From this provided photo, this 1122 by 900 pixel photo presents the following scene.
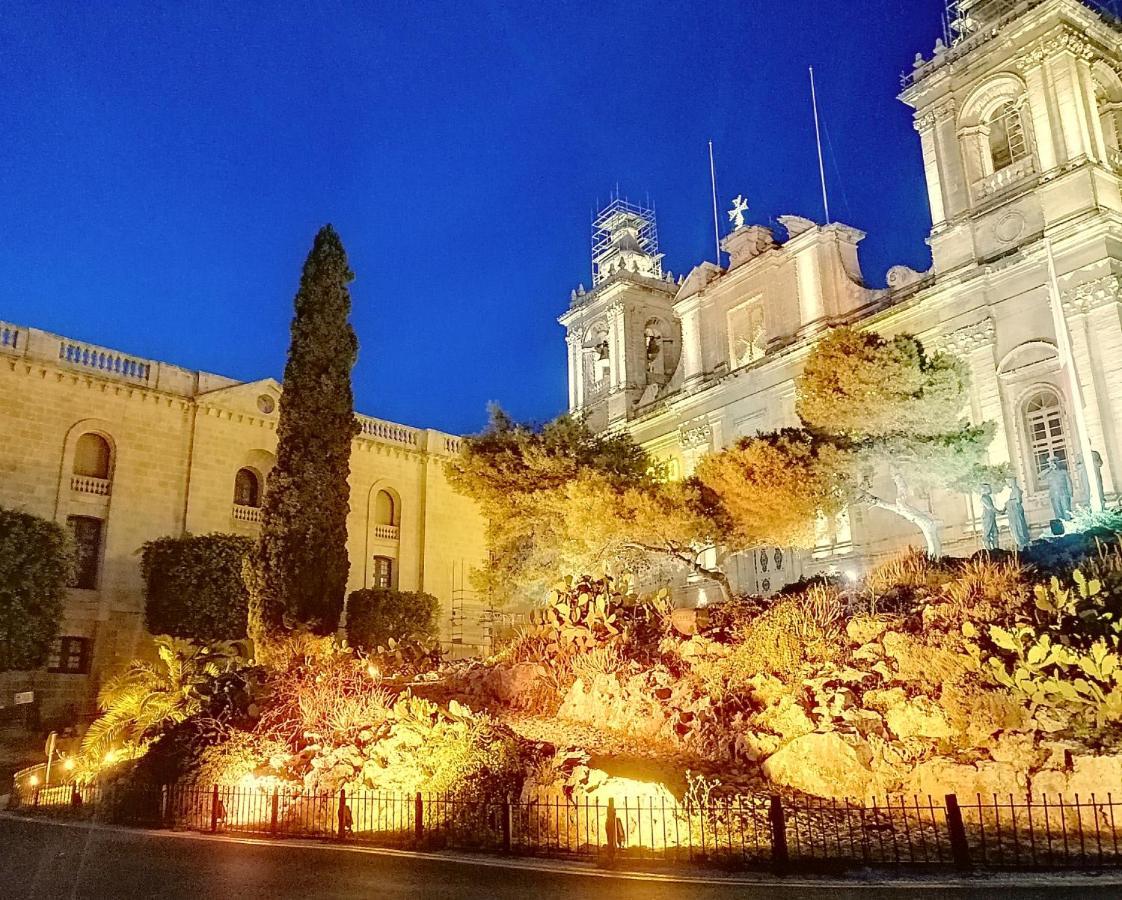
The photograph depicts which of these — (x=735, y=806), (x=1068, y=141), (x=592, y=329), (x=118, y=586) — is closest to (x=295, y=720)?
(x=735, y=806)

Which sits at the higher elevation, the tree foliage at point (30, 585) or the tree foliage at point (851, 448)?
the tree foliage at point (851, 448)

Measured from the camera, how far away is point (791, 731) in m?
12.3

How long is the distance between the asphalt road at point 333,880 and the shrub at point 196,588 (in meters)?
14.7

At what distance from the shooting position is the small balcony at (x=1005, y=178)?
25.1 meters

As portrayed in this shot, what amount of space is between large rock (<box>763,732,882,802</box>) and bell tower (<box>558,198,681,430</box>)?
1056 inches

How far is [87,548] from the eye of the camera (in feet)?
84.7

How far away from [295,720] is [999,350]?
2031 cm

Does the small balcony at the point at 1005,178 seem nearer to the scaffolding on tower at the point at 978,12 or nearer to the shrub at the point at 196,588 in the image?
the scaffolding on tower at the point at 978,12

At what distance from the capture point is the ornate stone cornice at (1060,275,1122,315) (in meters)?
21.9

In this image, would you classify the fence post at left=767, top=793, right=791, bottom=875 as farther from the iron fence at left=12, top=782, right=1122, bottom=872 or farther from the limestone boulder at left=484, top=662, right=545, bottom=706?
the limestone boulder at left=484, top=662, right=545, bottom=706

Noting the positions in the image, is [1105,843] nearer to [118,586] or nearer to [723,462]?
[723,462]

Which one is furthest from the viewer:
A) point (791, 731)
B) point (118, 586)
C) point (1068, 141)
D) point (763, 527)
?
point (118, 586)

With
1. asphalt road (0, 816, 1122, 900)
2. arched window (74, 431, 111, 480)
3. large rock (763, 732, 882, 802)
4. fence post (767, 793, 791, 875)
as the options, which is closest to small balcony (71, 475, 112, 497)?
arched window (74, 431, 111, 480)

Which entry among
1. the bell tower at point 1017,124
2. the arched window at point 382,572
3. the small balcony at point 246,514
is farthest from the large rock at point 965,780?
the arched window at point 382,572
